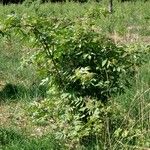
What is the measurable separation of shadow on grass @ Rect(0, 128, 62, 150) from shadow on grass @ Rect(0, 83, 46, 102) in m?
1.24

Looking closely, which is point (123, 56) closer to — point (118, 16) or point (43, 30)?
point (43, 30)

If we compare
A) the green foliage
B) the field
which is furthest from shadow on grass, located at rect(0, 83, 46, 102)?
the green foliage

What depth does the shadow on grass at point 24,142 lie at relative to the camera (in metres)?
4.82

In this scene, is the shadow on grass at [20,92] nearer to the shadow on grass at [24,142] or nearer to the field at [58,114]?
the field at [58,114]

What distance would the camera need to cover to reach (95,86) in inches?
188

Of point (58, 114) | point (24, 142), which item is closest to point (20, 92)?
point (24, 142)

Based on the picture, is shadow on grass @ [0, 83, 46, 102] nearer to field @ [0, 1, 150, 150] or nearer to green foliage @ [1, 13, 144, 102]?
field @ [0, 1, 150, 150]

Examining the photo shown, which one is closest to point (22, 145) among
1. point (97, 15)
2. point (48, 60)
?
point (48, 60)

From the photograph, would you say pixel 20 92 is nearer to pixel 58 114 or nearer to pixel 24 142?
pixel 24 142

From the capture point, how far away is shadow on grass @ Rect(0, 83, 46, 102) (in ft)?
22.1

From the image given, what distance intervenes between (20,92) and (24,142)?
2.19 meters

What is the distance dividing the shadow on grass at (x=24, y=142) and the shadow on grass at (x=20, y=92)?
124cm

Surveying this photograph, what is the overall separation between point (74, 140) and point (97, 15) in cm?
133

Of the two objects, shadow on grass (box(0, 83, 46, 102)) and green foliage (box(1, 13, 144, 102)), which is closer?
green foliage (box(1, 13, 144, 102))
